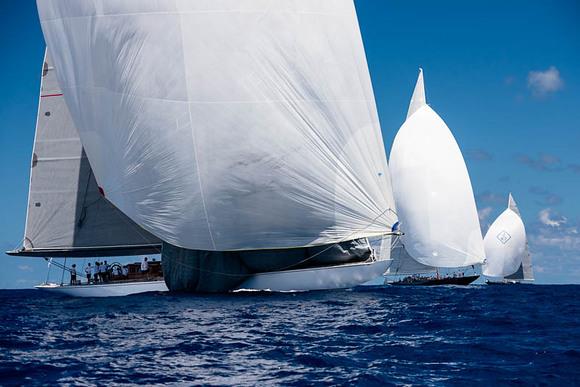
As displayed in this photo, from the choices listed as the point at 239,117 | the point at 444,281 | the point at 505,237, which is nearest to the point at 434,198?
the point at 444,281

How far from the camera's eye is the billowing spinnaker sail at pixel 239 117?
22.6 metres

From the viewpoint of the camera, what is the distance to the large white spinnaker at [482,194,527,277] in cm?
6209

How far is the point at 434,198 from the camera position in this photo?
46.3 metres

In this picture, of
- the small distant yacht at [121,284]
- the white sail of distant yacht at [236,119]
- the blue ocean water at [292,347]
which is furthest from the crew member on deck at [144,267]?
the blue ocean water at [292,347]

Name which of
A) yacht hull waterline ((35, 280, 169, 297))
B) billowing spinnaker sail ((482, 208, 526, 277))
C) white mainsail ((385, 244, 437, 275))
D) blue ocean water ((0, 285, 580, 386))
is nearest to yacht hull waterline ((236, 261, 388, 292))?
yacht hull waterline ((35, 280, 169, 297))

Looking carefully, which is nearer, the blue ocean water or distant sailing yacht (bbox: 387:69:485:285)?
the blue ocean water

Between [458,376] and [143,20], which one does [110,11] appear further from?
[458,376]

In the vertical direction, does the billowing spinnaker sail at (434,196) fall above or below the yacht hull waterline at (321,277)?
above

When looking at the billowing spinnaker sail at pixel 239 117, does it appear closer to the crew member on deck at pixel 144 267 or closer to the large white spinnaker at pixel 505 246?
the crew member on deck at pixel 144 267

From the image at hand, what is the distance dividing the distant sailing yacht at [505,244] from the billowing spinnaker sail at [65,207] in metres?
38.7

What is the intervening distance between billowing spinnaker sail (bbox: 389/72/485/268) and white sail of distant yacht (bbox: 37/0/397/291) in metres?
22.0

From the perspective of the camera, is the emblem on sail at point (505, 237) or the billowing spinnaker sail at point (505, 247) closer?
the billowing spinnaker sail at point (505, 247)

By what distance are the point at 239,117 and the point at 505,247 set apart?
45758 millimetres

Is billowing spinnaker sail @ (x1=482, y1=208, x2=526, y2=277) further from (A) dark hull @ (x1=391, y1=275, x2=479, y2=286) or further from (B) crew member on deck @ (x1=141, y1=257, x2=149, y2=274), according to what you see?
(B) crew member on deck @ (x1=141, y1=257, x2=149, y2=274)
